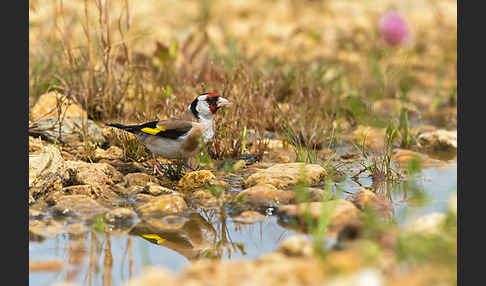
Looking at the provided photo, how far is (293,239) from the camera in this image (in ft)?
11.0

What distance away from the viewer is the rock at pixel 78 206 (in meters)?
4.32

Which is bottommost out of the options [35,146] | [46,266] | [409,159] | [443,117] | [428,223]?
[46,266]

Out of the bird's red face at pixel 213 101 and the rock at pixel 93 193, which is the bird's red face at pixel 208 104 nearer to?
the bird's red face at pixel 213 101

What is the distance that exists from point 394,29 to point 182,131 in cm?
394

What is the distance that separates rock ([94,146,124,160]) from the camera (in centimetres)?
550

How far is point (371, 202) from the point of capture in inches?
173

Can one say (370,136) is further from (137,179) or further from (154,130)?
(137,179)

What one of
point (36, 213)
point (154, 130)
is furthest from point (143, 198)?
point (36, 213)

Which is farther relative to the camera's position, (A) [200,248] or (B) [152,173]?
(B) [152,173]

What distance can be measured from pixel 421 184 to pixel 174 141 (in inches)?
76.1

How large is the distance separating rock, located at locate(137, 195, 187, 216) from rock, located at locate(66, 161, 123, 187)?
0.55m

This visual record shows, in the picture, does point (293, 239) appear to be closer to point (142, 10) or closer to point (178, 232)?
point (178, 232)

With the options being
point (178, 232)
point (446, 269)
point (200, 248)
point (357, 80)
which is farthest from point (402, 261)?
point (357, 80)

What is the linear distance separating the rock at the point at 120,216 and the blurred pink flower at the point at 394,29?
484 centimetres
